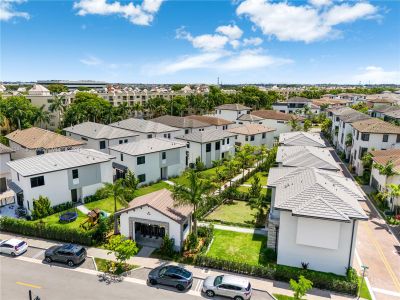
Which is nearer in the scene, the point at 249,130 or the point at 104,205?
the point at 104,205

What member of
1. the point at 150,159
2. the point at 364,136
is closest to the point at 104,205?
the point at 150,159

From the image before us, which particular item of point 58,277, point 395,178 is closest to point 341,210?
point 395,178

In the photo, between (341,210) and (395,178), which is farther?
(395,178)

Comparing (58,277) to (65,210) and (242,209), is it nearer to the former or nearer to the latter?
(65,210)

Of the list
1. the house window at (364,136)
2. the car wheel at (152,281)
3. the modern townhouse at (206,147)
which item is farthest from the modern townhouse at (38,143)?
the house window at (364,136)

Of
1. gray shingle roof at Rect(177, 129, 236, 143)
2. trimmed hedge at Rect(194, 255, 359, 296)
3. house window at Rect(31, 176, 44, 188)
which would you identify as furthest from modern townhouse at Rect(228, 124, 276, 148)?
trimmed hedge at Rect(194, 255, 359, 296)

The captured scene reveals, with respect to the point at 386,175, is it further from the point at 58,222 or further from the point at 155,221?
the point at 58,222
